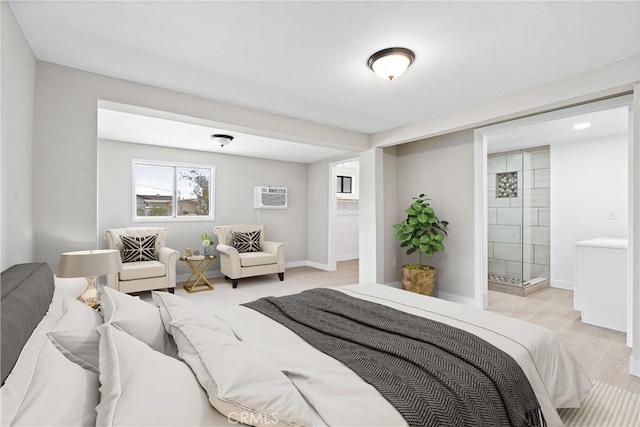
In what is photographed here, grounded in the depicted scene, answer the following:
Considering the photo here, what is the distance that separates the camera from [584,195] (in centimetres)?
480

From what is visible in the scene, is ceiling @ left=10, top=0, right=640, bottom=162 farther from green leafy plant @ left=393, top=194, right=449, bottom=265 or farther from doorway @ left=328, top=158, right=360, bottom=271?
doorway @ left=328, top=158, right=360, bottom=271

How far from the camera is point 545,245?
5.21 m

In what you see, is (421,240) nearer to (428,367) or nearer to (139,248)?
(428,367)

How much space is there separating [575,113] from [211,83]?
3.46m

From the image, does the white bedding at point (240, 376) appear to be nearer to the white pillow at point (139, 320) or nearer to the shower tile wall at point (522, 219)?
the white pillow at point (139, 320)

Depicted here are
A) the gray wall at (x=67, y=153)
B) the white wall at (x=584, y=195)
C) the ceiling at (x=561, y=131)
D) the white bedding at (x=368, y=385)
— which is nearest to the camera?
the white bedding at (x=368, y=385)

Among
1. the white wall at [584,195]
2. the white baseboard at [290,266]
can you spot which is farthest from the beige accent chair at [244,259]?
the white wall at [584,195]

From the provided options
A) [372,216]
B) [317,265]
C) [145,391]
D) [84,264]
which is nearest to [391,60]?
[145,391]

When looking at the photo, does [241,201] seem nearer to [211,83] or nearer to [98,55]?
[211,83]

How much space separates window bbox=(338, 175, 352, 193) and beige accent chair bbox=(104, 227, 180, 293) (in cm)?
440

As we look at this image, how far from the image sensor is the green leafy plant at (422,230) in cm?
412

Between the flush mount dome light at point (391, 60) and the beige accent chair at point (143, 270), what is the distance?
3.72 m

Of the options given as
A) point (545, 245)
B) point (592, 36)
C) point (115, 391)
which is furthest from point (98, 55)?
point (545, 245)

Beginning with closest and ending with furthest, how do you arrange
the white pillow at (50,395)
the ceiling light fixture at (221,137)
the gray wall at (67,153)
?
the white pillow at (50,395) < the gray wall at (67,153) < the ceiling light fixture at (221,137)
